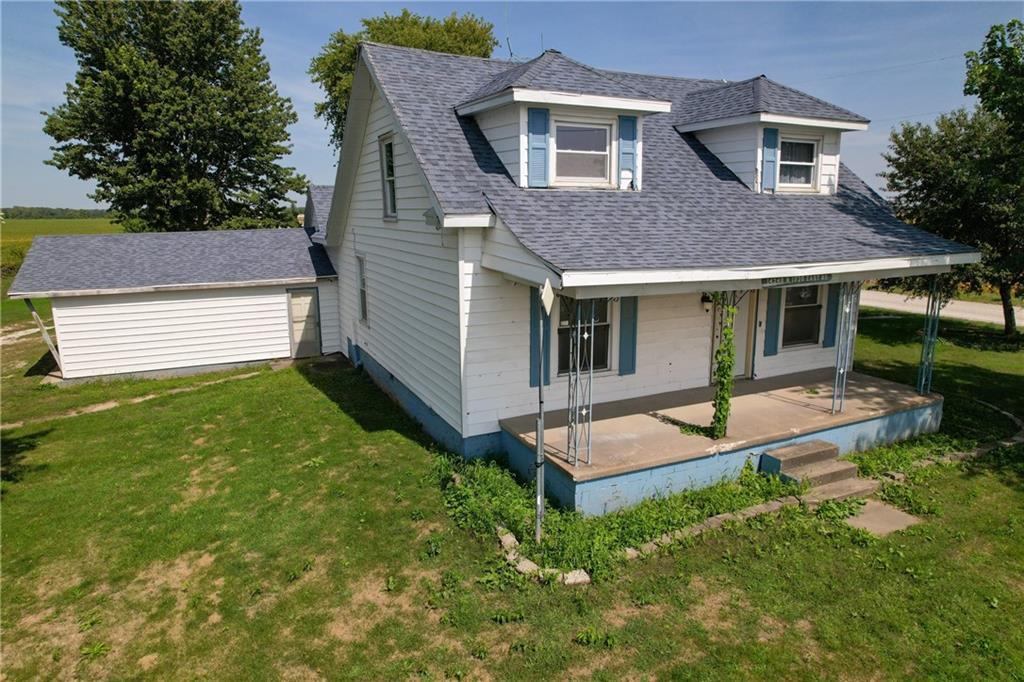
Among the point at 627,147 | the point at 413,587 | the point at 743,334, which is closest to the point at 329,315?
the point at 627,147

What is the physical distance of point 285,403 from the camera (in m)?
12.7

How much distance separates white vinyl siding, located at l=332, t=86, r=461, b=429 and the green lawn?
4.93ft

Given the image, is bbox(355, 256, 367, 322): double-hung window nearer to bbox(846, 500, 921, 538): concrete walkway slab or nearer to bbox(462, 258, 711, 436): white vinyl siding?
bbox(462, 258, 711, 436): white vinyl siding

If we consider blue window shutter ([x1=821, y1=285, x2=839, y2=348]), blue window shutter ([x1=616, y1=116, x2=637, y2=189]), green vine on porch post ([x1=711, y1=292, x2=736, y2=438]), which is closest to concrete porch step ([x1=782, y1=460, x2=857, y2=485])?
green vine on porch post ([x1=711, y1=292, x2=736, y2=438])

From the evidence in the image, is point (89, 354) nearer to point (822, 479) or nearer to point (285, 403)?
point (285, 403)

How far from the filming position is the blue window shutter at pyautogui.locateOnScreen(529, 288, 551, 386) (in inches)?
349

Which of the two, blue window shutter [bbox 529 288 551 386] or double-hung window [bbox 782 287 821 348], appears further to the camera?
double-hung window [bbox 782 287 821 348]

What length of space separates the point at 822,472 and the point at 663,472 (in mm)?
2378

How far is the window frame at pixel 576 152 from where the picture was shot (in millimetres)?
9203

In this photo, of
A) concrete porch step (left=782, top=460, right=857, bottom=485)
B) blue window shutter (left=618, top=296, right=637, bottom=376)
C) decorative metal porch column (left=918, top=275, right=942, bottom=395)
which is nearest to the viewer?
concrete porch step (left=782, top=460, right=857, bottom=485)

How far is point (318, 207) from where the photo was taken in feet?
62.0

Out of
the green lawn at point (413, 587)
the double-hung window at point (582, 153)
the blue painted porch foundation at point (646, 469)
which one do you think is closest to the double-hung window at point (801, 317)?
the blue painted porch foundation at point (646, 469)

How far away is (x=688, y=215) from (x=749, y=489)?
173 inches

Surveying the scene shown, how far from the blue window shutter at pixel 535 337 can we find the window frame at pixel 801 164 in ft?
19.3
